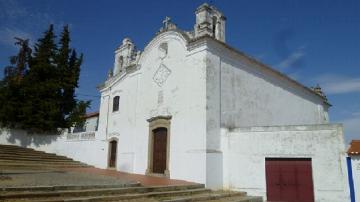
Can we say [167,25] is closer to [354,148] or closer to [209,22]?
[209,22]

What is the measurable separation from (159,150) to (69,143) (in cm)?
887

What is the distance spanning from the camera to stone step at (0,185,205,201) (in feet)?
23.8

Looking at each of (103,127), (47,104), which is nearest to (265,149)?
(103,127)

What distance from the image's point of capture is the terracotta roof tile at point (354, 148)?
10.2m

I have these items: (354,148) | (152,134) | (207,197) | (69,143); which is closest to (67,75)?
(69,143)

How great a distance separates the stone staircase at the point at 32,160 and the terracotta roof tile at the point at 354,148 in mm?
14286

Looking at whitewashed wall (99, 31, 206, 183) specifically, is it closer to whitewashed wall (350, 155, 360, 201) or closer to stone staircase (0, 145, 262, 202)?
stone staircase (0, 145, 262, 202)

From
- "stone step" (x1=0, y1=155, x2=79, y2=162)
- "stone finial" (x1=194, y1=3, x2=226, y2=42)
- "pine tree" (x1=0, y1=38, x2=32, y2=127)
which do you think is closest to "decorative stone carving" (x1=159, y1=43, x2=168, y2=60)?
"stone finial" (x1=194, y1=3, x2=226, y2=42)

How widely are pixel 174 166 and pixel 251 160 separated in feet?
11.2

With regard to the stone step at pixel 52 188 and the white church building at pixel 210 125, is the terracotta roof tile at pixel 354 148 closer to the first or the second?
the white church building at pixel 210 125

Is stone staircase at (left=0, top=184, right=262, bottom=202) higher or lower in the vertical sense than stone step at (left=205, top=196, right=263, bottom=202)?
higher

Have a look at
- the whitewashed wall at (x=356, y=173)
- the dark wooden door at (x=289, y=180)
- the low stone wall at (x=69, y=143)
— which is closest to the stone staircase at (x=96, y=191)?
the dark wooden door at (x=289, y=180)

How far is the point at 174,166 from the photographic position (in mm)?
13562

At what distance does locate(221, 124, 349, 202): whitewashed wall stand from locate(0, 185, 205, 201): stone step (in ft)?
6.61
